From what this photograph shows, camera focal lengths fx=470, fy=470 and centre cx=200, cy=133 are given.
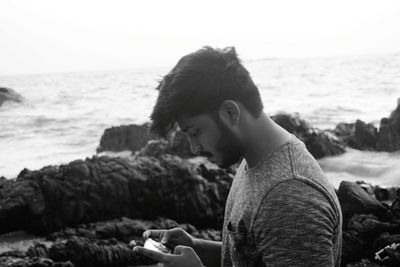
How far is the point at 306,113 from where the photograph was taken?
1609cm

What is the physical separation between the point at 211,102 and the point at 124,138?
994 cm

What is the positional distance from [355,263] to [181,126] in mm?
3346

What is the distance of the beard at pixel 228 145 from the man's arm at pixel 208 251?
2.18 feet

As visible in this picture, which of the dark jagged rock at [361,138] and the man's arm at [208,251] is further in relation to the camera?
the dark jagged rock at [361,138]

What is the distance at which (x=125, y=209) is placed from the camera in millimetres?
5680

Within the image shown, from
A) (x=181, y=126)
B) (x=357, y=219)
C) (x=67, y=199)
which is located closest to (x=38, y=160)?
(x=67, y=199)

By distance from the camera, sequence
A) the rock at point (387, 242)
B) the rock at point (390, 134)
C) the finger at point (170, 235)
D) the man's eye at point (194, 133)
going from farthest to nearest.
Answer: the rock at point (390, 134) < the rock at point (387, 242) < the finger at point (170, 235) < the man's eye at point (194, 133)

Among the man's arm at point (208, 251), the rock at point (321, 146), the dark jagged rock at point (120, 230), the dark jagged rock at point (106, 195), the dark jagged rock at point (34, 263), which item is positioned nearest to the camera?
the man's arm at point (208, 251)

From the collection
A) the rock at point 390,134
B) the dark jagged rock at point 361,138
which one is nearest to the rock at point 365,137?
the dark jagged rock at point 361,138

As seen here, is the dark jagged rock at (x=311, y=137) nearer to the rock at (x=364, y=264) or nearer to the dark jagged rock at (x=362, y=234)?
the dark jagged rock at (x=362, y=234)

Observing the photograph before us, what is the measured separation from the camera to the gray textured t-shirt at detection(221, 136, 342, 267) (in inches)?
62.2

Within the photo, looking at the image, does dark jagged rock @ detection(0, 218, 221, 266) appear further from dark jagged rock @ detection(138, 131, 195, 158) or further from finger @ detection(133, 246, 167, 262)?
dark jagged rock @ detection(138, 131, 195, 158)

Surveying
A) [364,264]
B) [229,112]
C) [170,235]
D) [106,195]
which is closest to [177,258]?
[170,235]

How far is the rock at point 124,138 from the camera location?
1152cm
